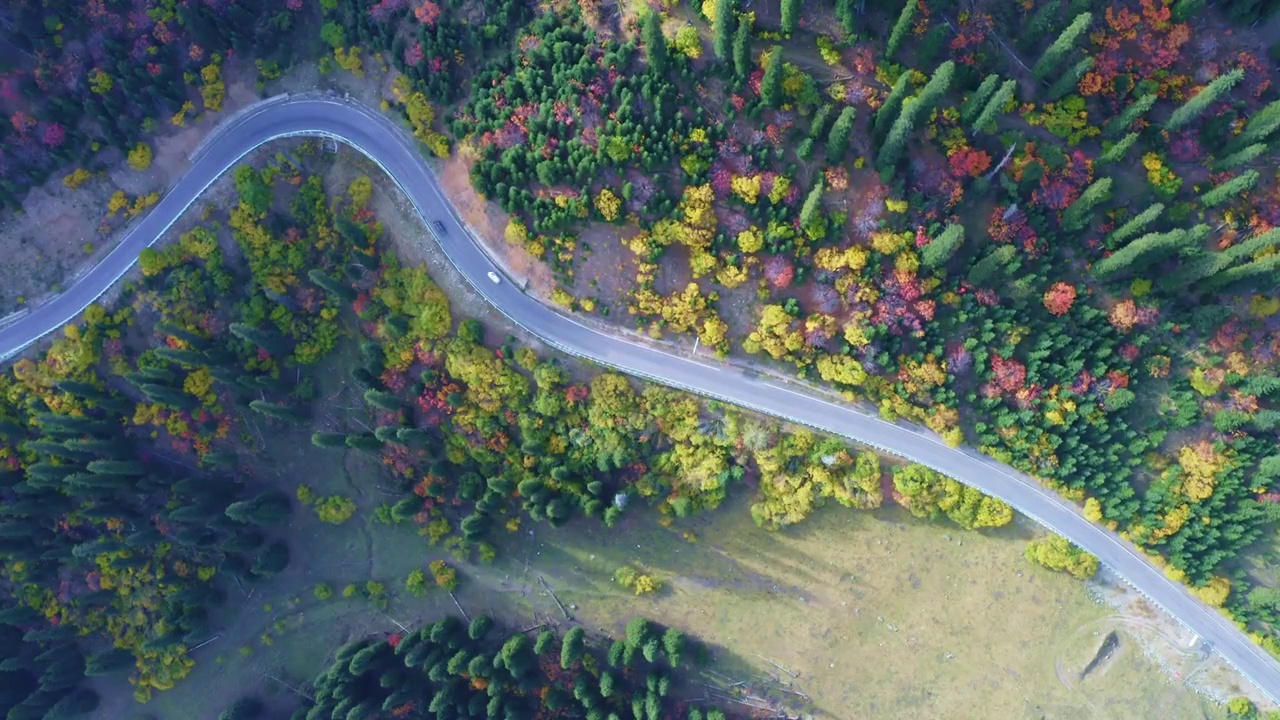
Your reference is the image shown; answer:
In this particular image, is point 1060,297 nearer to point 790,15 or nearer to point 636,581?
point 790,15

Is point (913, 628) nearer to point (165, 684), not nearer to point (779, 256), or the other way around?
point (779, 256)

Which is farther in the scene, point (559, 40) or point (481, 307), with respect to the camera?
point (481, 307)

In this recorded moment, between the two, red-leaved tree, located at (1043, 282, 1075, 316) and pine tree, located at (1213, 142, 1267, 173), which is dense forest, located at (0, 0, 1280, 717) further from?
red-leaved tree, located at (1043, 282, 1075, 316)

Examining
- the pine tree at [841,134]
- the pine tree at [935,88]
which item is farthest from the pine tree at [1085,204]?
the pine tree at [841,134]

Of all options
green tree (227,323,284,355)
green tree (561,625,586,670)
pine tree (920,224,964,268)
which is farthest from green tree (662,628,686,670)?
green tree (227,323,284,355)

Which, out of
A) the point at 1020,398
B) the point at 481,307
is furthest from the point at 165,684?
the point at 1020,398
